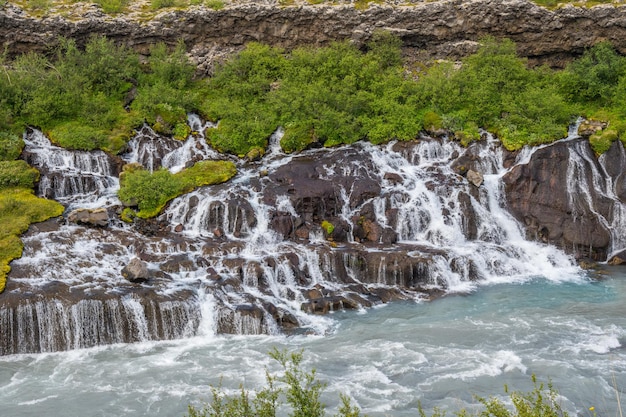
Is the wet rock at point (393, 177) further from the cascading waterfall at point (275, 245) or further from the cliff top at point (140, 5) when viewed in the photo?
the cliff top at point (140, 5)

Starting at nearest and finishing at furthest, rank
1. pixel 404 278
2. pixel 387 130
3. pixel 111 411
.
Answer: pixel 111 411, pixel 404 278, pixel 387 130

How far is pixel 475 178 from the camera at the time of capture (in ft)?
91.8

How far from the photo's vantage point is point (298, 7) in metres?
38.2

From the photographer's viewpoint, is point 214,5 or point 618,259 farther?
point 214,5

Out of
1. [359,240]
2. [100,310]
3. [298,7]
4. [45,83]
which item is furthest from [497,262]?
[45,83]

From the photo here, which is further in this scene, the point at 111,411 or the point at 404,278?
the point at 404,278

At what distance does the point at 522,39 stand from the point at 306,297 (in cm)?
2617

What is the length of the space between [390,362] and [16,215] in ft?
56.9

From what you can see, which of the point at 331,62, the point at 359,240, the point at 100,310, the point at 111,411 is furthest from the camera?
the point at 331,62

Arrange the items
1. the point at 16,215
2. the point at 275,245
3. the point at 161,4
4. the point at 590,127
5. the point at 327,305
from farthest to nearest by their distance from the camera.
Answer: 1. the point at 161,4
2. the point at 590,127
3. the point at 275,245
4. the point at 16,215
5. the point at 327,305

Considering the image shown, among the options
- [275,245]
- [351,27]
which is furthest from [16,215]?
[351,27]

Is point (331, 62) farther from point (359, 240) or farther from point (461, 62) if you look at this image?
point (359, 240)

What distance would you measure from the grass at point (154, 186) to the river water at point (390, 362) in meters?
8.81

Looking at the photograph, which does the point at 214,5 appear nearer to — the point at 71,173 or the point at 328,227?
the point at 71,173
